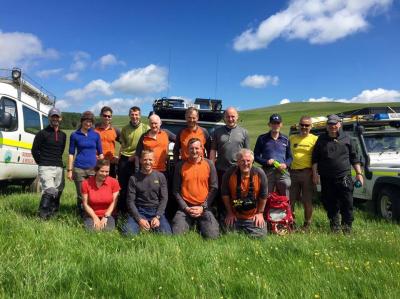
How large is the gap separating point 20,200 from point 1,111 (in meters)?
1.88

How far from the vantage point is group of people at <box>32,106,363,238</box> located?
6.26 metres

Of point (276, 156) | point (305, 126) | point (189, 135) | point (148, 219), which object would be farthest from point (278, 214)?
point (148, 219)

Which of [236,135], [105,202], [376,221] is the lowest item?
[376,221]

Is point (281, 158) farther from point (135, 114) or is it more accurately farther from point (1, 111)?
point (1, 111)

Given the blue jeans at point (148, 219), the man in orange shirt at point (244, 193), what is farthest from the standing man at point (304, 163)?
the blue jeans at point (148, 219)

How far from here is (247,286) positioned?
12.2 ft

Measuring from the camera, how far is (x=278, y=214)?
6.58 metres

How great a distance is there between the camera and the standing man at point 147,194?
6.20 meters

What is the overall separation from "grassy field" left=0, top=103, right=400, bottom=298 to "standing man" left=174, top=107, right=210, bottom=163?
60.3 inches

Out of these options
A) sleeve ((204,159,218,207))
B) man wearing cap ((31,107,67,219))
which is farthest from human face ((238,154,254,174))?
man wearing cap ((31,107,67,219))

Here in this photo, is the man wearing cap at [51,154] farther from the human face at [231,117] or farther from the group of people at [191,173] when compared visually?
the human face at [231,117]

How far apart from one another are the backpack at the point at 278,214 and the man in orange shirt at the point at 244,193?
23 cm

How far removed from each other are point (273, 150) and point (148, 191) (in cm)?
229

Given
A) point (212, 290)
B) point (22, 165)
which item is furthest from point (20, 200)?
point (212, 290)
